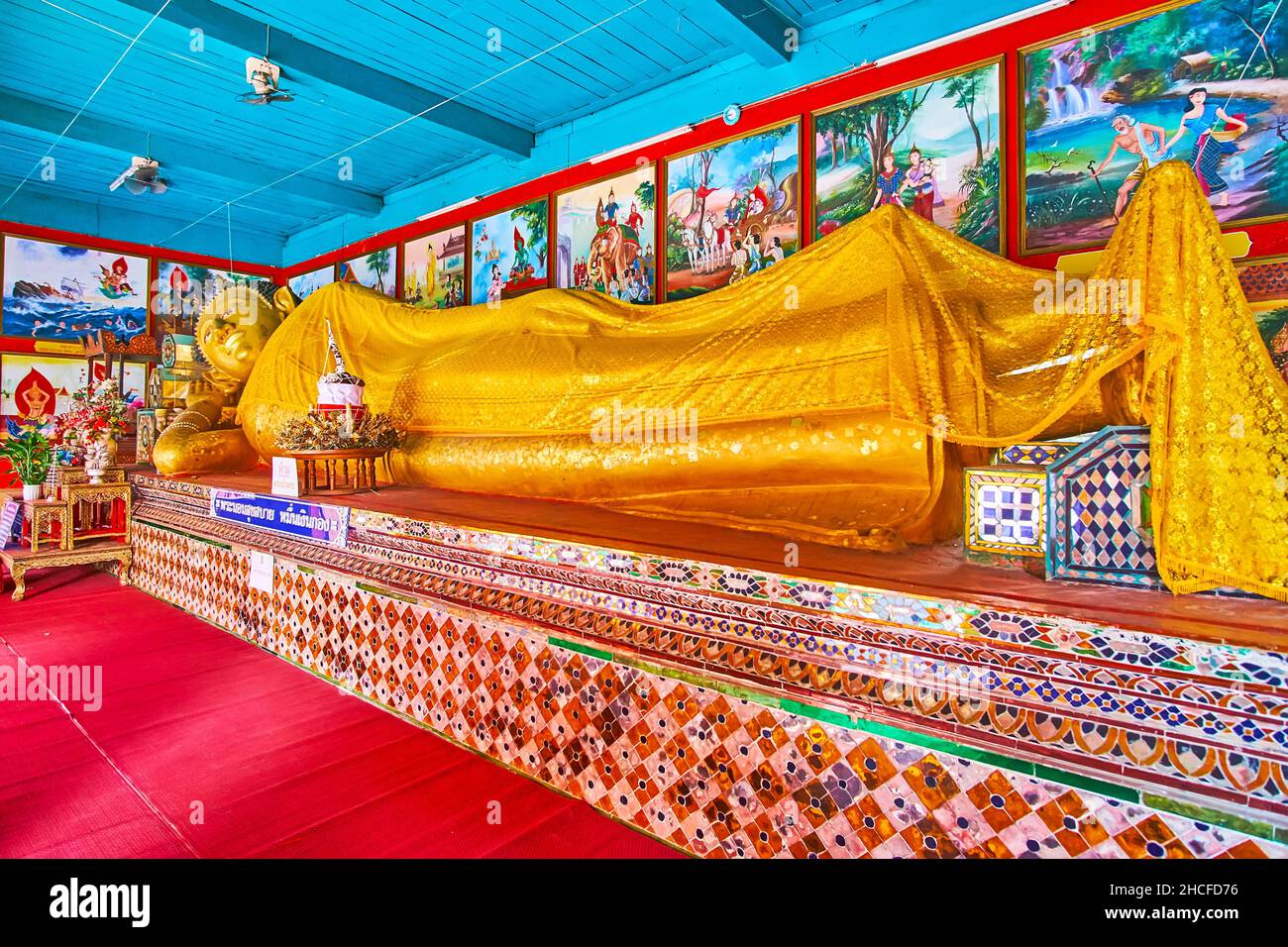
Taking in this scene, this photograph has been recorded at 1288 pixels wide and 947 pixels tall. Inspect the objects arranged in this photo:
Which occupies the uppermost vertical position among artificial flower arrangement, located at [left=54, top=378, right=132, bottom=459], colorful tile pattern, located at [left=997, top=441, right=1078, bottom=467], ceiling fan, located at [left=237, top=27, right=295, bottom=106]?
ceiling fan, located at [left=237, top=27, right=295, bottom=106]

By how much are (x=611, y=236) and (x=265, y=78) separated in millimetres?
2379

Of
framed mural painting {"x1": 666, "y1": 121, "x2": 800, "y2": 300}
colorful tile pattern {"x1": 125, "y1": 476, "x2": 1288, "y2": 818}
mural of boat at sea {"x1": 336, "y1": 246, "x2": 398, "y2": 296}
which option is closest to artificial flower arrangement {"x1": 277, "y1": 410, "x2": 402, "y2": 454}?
colorful tile pattern {"x1": 125, "y1": 476, "x2": 1288, "y2": 818}

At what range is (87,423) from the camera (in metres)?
4.61

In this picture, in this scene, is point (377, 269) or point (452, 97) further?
point (377, 269)

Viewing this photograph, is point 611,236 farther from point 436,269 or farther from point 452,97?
point 436,269

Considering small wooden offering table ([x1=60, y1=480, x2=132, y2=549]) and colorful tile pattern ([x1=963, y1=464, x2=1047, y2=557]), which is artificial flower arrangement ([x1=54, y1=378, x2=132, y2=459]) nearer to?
small wooden offering table ([x1=60, y1=480, x2=132, y2=549])

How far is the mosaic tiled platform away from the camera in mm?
1111

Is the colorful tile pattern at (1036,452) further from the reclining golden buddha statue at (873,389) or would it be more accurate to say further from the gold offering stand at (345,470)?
the gold offering stand at (345,470)

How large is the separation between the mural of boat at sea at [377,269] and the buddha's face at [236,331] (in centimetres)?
198

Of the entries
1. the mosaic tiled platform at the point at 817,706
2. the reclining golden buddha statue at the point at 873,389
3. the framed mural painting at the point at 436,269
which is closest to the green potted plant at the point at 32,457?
the reclining golden buddha statue at the point at 873,389

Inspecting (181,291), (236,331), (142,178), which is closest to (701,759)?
(236,331)

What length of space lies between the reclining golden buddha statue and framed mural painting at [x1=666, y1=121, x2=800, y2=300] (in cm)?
138

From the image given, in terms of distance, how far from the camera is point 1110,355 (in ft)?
4.99
